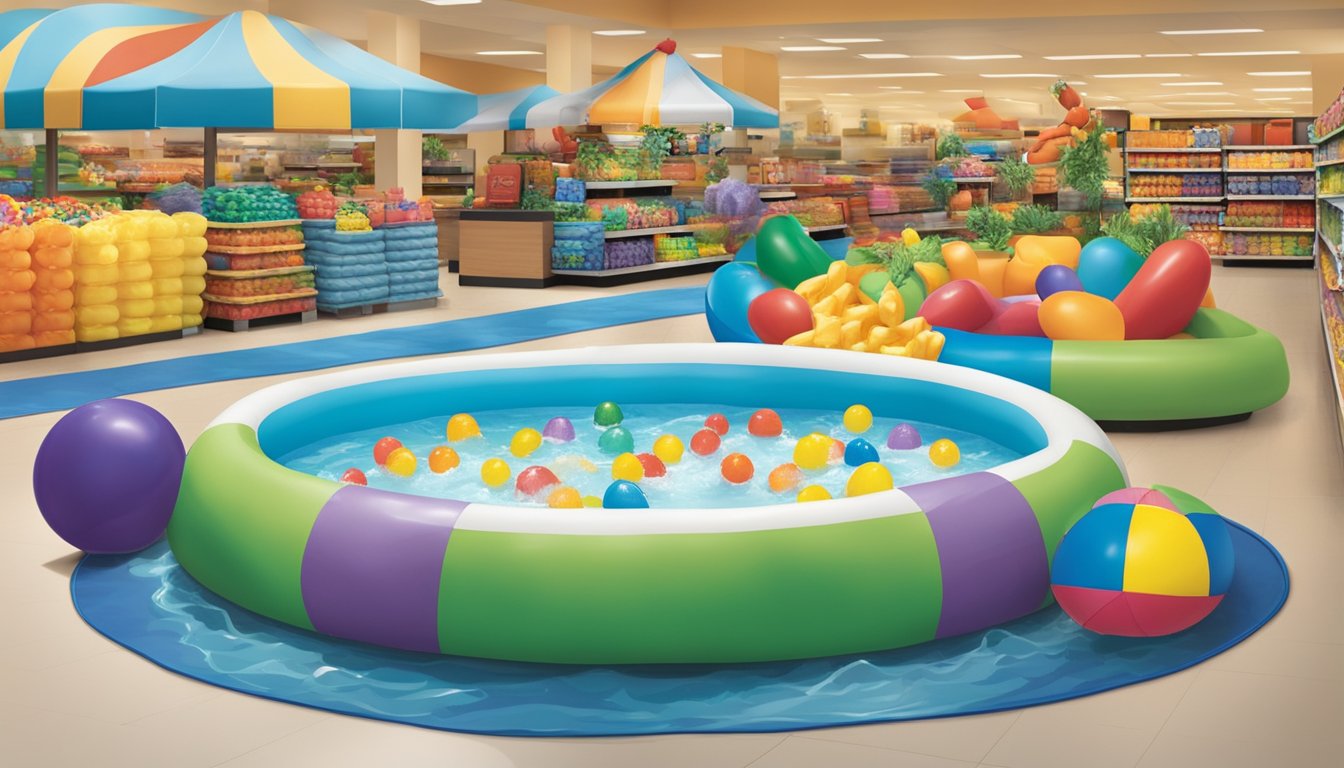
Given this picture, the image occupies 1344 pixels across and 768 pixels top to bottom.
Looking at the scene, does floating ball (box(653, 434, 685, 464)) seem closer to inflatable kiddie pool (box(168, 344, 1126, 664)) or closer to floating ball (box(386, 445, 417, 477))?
floating ball (box(386, 445, 417, 477))

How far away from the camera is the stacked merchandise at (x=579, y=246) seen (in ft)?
42.8

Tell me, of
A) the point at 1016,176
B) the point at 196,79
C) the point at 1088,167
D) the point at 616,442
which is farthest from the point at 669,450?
the point at 1016,176

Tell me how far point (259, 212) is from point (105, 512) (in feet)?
19.8

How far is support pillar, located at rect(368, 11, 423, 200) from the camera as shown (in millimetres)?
15297

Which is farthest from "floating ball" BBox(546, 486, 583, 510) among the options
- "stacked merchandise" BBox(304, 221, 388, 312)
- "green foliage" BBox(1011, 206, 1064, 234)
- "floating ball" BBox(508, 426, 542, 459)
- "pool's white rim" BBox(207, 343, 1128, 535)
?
"stacked merchandise" BBox(304, 221, 388, 312)

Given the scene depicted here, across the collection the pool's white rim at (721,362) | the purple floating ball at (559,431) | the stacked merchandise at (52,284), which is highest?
the stacked merchandise at (52,284)

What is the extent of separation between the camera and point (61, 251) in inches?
318

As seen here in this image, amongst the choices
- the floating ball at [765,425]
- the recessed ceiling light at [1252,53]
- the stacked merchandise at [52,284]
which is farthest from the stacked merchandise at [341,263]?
the recessed ceiling light at [1252,53]

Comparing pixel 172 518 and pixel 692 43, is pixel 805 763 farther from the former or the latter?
pixel 692 43

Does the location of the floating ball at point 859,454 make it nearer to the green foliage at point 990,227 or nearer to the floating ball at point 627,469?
the floating ball at point 627,469

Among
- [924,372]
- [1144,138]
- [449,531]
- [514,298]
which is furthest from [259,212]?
[1144,138]

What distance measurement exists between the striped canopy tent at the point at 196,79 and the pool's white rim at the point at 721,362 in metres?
Answer: 3.84

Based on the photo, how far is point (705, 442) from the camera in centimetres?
549

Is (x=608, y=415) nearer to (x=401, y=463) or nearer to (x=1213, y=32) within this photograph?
(x=401, y=463)
